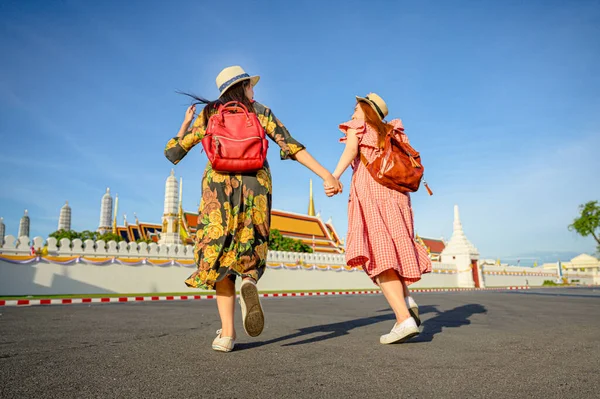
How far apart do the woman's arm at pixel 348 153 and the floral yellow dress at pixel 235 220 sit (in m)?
0.49

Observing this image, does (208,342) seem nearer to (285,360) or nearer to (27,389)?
(285,360)

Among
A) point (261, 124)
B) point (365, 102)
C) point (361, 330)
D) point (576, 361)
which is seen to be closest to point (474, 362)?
point (576, 361)

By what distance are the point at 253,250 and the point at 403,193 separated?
50.8 inches

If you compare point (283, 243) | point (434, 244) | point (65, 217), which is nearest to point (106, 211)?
point (65, 217)

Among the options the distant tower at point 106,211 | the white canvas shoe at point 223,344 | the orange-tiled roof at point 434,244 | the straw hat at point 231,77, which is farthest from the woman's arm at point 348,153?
the distant tower at point 106,211

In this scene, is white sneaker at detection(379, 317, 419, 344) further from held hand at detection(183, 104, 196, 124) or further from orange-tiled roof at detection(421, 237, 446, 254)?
orange-tiled roof at detection(421, 237, 446, 254)

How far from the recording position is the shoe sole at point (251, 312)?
2.41 m

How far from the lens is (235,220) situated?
2.72m

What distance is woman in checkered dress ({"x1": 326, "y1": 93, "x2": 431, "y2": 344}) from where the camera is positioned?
9.96 feet

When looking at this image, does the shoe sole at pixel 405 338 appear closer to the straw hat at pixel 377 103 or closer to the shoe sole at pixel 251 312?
the shoe sole at pixel 251 312

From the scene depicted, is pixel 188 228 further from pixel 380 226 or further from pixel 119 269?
pixel 380 226

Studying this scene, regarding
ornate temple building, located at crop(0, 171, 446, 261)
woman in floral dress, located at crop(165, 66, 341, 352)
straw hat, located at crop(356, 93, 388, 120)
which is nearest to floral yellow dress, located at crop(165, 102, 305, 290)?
woman in floral dress, located at crop(165, 66, 341, 352)

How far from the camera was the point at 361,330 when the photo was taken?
3703mm

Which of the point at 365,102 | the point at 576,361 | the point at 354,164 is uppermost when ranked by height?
the point at 365,102
